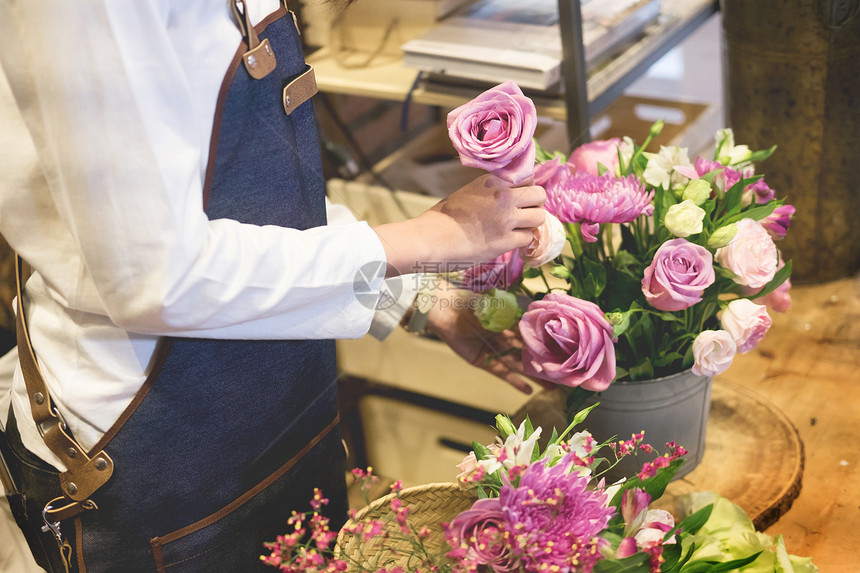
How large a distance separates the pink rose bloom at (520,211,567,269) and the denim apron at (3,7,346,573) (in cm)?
20

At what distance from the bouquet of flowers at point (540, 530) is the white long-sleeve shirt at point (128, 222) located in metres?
0.16

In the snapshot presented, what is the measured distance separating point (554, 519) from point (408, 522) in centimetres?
14

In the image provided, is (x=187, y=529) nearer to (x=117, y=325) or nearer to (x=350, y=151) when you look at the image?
(x=117, y=325)

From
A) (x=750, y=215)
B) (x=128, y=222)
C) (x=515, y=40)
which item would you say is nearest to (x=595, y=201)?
(x=750, y=215)

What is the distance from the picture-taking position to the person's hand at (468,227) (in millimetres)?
679

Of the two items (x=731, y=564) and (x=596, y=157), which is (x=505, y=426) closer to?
(x=731, y=564)

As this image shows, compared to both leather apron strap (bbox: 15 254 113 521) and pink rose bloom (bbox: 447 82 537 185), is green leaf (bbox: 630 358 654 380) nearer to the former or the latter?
pink rose bloom (bbox: 447 82 537 185)

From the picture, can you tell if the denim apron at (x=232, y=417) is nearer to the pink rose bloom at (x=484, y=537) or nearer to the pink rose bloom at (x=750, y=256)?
the pink rose bloom at (x=484, y=537)

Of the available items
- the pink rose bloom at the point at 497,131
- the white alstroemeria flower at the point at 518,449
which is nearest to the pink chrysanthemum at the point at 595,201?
the pink rose bloom at the point at 497,131

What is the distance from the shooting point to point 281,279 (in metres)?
0.61

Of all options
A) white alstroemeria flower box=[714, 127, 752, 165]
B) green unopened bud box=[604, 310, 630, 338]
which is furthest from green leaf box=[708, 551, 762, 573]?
white alstroemeria flower box=[714, 127, 752, 165]

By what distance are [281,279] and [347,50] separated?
0.64 metres

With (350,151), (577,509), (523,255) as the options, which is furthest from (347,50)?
(577,509)

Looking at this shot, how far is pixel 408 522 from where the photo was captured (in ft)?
2.10
